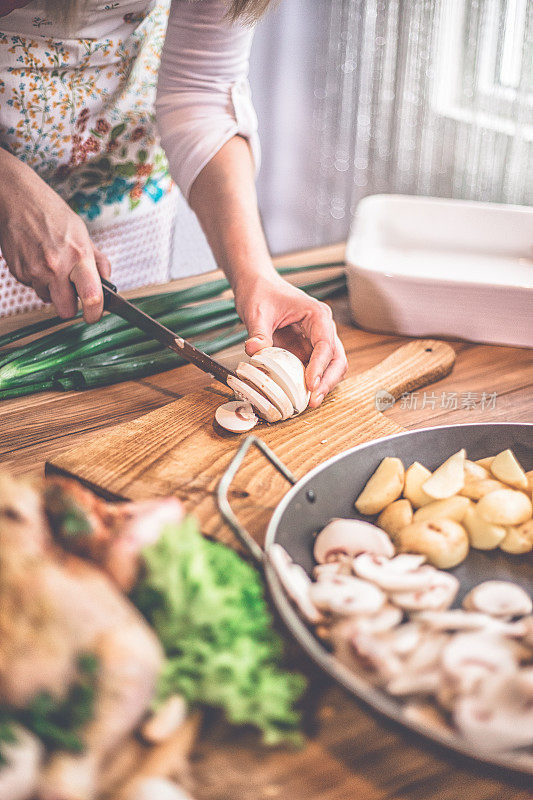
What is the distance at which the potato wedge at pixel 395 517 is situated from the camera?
2.85 ft

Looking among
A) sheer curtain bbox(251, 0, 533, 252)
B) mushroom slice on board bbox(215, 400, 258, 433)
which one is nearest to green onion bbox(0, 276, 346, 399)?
mushroom slice on board bbox(215, 400, 258, 433)

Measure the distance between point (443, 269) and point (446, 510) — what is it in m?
0.83

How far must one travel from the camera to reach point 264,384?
1.06 meters

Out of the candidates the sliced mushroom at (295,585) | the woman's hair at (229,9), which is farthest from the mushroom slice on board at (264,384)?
the woman's hair at (229,9)

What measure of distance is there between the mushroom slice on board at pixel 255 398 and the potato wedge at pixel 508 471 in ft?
1.05

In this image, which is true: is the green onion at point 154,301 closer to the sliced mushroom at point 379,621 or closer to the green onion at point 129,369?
the green onion at point 129,369

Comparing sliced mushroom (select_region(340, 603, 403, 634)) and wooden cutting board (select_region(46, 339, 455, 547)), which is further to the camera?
wooden cutting board (select_region(46, 339, 455, 547))

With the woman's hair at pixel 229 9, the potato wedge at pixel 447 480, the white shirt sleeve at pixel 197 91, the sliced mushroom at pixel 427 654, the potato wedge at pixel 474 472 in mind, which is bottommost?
the potato wedge at pixel 474 472

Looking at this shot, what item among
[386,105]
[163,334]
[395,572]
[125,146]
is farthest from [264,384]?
[386,105]

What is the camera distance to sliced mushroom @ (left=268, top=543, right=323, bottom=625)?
64 centimetres

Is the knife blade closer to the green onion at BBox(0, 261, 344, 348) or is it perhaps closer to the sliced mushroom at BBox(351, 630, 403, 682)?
the green onion at BBox(0, 261, 344, 348)

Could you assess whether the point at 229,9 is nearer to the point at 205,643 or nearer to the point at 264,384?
the point at 264,384

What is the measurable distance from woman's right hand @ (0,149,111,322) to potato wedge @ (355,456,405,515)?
22.0 inches

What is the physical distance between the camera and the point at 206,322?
4.75ft
